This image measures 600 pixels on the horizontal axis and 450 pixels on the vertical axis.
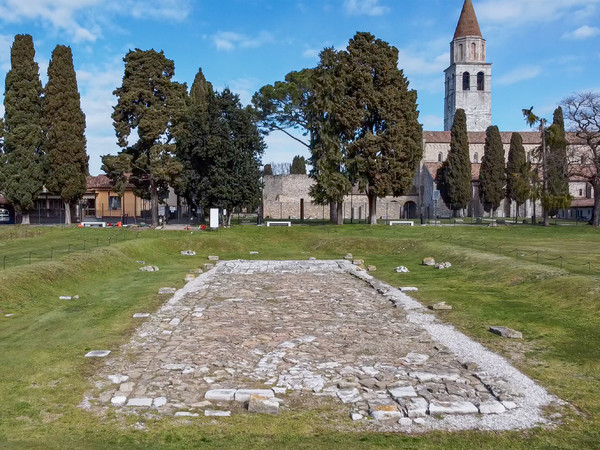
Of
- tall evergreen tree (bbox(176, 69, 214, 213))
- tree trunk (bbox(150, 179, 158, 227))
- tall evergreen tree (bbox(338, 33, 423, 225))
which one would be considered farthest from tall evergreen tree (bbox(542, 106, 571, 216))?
tree trunk (bbox(150, 179, 158, 227))

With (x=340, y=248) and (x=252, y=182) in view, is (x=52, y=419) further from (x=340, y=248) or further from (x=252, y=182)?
(x=252, y=182)

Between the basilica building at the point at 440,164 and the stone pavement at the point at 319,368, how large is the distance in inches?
1129

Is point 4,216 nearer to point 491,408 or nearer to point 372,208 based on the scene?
point 372,208

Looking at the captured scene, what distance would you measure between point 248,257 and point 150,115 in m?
17.8

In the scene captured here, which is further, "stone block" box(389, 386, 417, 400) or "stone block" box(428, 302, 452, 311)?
"stone block" box(428, 302, 452, 311)

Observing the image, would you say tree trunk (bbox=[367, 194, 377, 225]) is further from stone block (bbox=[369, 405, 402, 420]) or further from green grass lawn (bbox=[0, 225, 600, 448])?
stone block (bbox=[369, 405, 402, 420])

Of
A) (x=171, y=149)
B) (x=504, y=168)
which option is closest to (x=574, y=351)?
(x=171, y=149)

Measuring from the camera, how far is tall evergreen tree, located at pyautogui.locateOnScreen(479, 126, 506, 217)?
6431 centimetres

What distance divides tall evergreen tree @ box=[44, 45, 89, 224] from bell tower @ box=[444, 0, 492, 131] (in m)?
72.7

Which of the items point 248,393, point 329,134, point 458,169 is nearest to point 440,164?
point 458,169

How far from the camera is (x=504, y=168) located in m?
64.8

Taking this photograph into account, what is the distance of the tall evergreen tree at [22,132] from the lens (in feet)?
131

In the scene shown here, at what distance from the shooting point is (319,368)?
837cm

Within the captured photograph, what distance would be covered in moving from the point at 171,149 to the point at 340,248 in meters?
16.7
